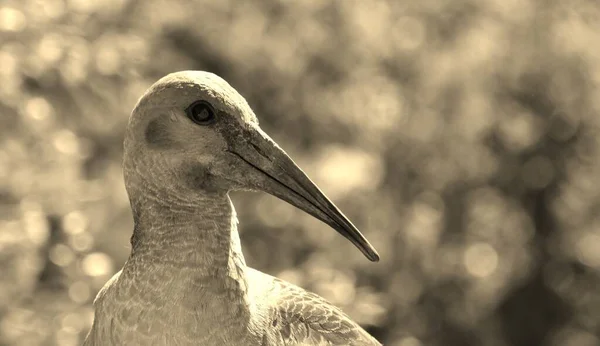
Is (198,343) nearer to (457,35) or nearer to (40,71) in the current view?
(40,71)

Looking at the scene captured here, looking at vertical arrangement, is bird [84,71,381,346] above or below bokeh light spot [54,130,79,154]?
below

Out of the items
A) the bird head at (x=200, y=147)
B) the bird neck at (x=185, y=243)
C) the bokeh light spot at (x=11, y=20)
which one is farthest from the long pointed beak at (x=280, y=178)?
the bokeh light spot at (x=11, y=20)

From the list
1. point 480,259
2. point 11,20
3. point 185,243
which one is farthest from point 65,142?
point 185,243

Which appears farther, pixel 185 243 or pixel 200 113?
pixel 185 243

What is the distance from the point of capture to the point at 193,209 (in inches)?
98.7

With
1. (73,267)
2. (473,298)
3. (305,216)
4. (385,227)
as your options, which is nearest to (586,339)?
(473,298)

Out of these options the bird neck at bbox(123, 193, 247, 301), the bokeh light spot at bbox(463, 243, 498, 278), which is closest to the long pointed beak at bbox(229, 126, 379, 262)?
the bird neck at bbox(123, 193, 247, 301)

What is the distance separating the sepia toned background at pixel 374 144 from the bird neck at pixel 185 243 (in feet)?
7.65

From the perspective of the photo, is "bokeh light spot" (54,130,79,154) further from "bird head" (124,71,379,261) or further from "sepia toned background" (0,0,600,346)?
"bird head" (124,71,379,261)

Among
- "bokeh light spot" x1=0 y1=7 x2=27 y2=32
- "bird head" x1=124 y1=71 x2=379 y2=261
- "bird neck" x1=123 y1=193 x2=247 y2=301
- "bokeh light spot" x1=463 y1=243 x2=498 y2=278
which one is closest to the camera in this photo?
"bird head" x1=124 y1=71 x2=379 y2=261

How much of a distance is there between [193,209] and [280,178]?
0.23m

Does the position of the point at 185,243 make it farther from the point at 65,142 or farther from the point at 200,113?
the point at 65,142

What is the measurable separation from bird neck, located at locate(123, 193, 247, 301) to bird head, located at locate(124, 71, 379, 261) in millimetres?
37

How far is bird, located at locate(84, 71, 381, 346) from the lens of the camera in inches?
95.2
